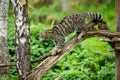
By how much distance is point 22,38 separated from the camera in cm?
751

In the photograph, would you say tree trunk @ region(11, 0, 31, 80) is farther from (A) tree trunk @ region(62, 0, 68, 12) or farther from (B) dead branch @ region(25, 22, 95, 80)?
(A) tree trunk @ region(62, 0, 68, 12)

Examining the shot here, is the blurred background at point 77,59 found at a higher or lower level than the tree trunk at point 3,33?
lower

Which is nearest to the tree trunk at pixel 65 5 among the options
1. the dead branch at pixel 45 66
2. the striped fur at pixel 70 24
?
the striped fur at pixel 70 24

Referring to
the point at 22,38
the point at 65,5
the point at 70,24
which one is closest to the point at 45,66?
Answer: the point at 22,38

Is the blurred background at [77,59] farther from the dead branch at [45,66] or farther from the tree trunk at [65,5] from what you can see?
the tree trunk at [65,5]

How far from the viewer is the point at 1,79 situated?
812 centimetres

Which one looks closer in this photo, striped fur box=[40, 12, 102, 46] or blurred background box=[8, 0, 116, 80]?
striped fur box=[40, 12, 102, 46]

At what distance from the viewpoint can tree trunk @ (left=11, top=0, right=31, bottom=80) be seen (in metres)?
7.45

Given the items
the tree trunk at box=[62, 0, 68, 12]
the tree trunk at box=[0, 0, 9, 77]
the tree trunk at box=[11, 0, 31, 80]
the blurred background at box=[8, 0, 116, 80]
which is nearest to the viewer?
the tree trunk at box=[11, 0, 31, 80]

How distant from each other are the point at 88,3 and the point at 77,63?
907cm

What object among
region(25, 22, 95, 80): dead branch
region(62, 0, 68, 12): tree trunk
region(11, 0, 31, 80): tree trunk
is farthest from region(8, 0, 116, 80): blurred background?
region(62, 0, 68, 12): tree trunk

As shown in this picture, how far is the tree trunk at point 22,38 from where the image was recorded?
293 inches

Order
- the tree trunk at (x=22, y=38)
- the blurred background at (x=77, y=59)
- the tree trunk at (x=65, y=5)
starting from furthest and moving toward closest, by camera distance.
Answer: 1. the tree trunk at (x=65, y=5)
2. the blurred background at (x=77, y=59)
3. the tree trunk at (x=22, y=38)

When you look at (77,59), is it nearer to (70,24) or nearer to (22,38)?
(70,24)
